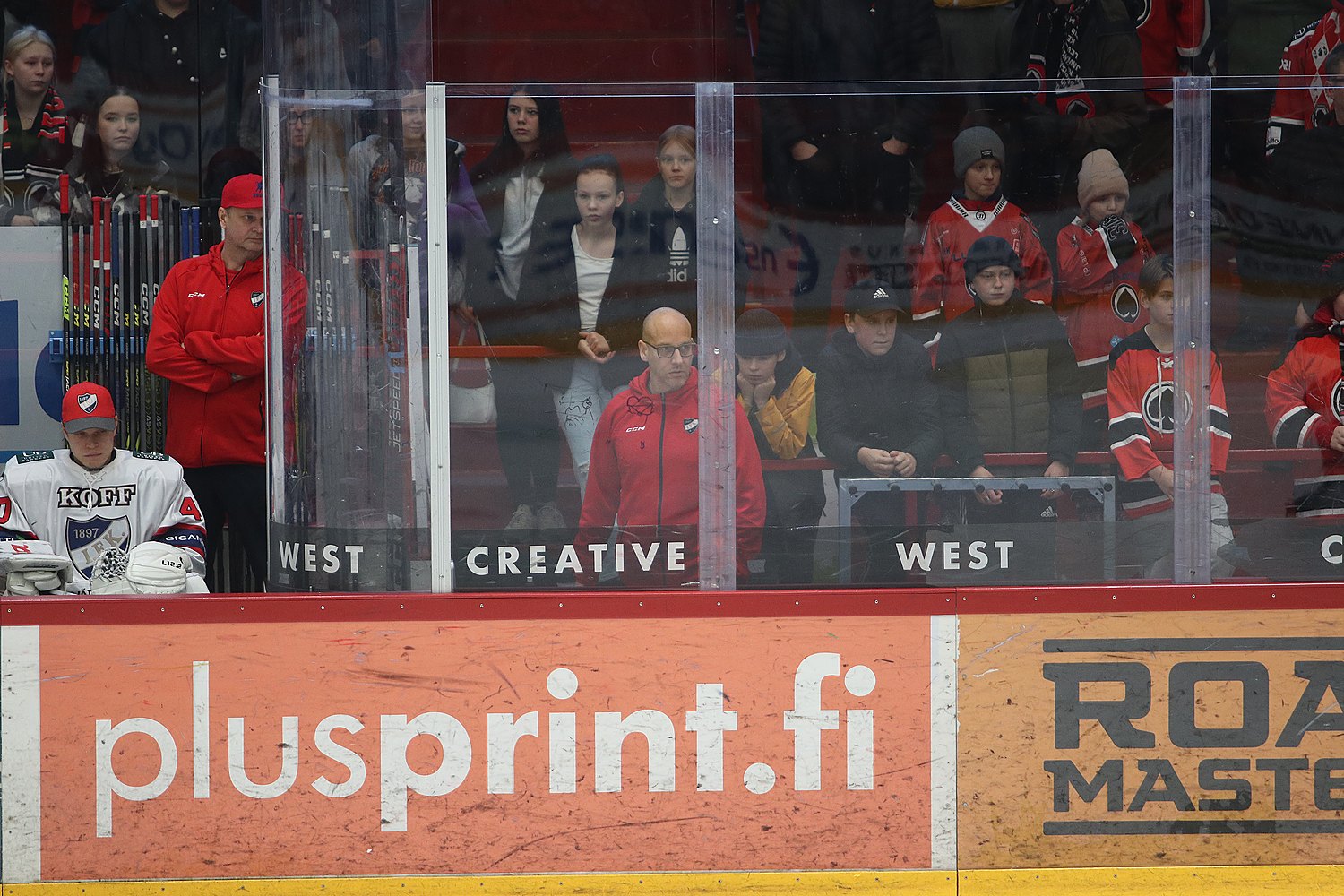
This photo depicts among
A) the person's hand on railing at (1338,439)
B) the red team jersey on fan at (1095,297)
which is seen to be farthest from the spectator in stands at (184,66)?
the person's hand on railing at (1338,439)

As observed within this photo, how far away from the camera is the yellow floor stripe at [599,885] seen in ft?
12.2

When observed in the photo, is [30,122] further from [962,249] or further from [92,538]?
[962,249]

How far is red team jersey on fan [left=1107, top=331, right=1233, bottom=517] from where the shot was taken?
12.4ft

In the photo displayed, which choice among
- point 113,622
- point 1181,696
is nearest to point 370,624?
point 113,622

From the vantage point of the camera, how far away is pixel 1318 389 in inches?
147

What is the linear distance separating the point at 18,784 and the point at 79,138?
3204 millimetres

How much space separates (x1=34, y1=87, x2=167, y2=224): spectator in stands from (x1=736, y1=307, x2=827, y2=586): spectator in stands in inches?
128

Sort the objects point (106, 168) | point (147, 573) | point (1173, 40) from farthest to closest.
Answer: point (106, 168) < point (1173, 40) < point (147, 573)

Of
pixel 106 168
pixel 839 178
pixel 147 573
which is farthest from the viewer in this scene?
pixel 106 168

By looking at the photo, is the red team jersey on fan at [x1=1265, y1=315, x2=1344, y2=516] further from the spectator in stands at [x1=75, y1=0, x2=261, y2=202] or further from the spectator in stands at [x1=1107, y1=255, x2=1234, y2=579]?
the spectator in stands at [x1=75, y1=0, x2=261, y2=202]

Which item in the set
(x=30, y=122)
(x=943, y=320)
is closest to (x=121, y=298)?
(x=30, y=122)

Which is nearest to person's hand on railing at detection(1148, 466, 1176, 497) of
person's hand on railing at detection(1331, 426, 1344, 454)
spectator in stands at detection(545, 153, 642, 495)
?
person's hand on railing at detection(1331, 426, 1344, 454)

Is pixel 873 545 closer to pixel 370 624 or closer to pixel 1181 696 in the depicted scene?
pixel 1181 696

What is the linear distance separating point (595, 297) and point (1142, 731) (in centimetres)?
174
